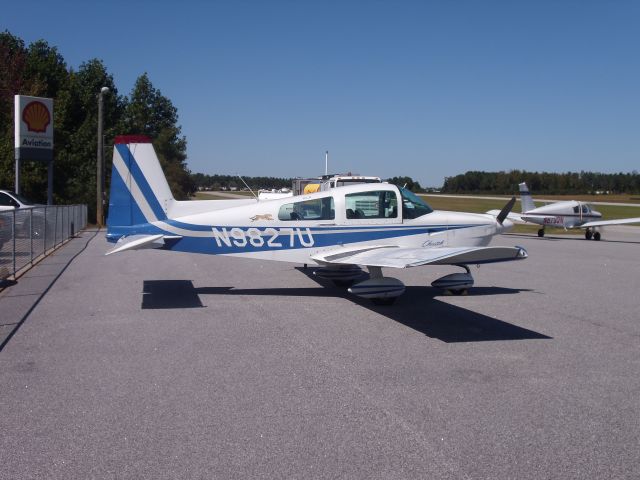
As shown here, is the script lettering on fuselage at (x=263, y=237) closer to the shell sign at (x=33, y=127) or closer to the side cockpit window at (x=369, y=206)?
the side cockpit window at (x=369, y=206)

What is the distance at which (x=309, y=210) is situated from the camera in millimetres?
11031

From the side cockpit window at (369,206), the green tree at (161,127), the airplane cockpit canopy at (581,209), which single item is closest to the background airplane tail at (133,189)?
the side cockpit window at (369,206)

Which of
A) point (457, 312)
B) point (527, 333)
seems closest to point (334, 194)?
point (457, 312)

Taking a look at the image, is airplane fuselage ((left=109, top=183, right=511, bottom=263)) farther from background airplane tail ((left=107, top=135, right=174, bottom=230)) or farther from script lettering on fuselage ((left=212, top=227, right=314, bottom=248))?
background airplane tail ((left=107, top=135, right=174, bottom=230))

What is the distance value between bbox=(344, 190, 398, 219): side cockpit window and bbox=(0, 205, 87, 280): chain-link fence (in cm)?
665

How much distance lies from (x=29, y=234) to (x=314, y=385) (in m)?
12.8

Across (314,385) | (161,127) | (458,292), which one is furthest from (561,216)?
(161,127)

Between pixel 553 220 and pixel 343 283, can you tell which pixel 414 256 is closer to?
pixel 343 283

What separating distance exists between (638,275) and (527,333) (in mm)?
8292

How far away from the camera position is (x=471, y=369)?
262 inches

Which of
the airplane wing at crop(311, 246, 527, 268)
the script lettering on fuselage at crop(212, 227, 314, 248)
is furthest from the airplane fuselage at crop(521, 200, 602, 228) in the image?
the script lettering on fuselage at crop(212, 227, 314, 248)

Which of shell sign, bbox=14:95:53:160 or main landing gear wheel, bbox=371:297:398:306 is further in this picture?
shell sign, bbox=14:95:53:160

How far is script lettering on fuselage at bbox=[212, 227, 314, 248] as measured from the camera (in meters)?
10.8

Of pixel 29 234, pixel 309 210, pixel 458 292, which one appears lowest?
pixel 458 292
